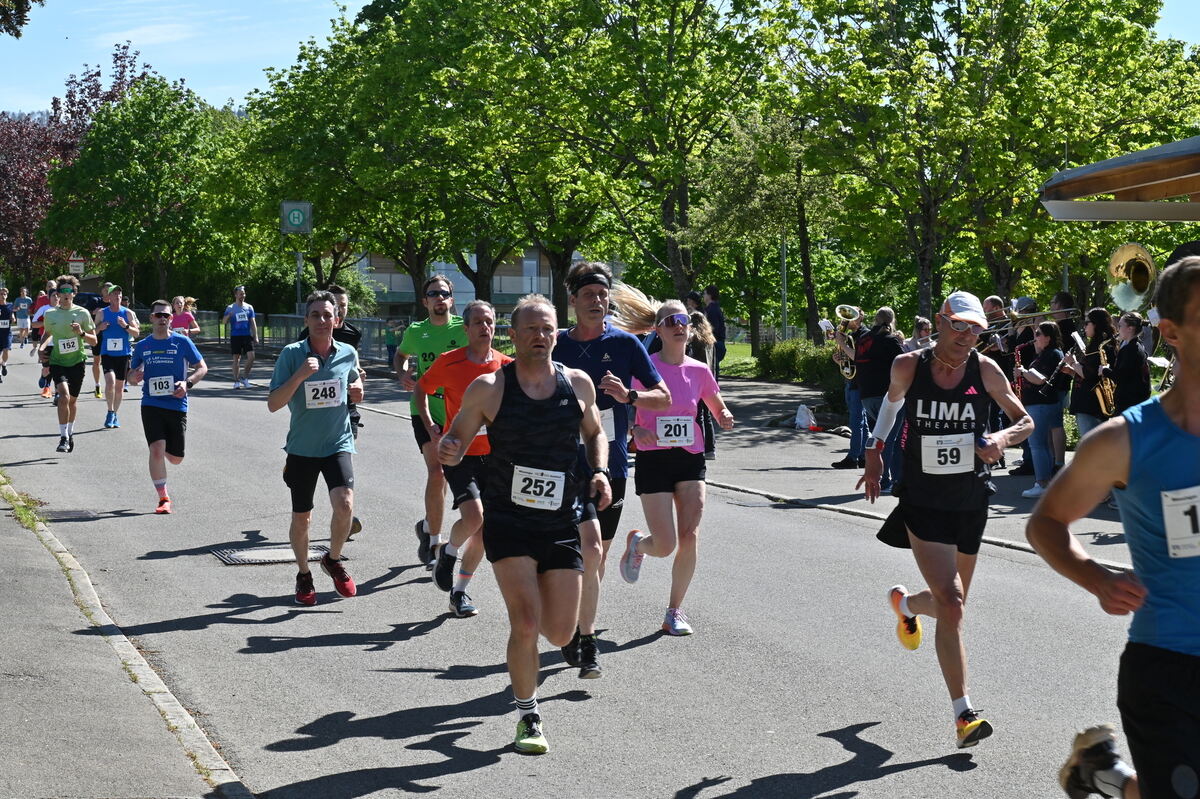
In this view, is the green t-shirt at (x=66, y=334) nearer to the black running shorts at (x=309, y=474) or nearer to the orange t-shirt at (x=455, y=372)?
the black running shorts at (x=309, y=474)

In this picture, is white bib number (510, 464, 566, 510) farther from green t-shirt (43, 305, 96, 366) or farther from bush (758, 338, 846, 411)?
bush (758, 338, 846, 411)

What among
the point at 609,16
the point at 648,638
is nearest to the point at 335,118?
the point at 609,16

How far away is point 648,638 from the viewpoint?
7.98 m

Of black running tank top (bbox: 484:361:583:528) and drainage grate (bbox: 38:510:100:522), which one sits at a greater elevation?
black running tank top (bbox: 484:361:583:528)

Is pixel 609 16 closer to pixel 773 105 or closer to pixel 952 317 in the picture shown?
pixel 773 105

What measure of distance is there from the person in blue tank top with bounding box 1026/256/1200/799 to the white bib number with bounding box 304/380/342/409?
593 centimetres

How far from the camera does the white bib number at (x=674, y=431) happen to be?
801 cm

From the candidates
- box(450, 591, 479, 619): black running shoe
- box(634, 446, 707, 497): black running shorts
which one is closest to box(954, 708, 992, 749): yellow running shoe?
box(634, 446, 707, 497): black running shorts

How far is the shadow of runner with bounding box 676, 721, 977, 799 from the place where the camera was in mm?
5398

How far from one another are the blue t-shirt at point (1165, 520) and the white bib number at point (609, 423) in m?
4.43

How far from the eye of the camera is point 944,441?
646 centimetres

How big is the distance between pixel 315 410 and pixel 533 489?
3234 mm

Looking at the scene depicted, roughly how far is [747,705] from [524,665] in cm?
122

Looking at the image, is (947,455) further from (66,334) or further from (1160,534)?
(66,334)
